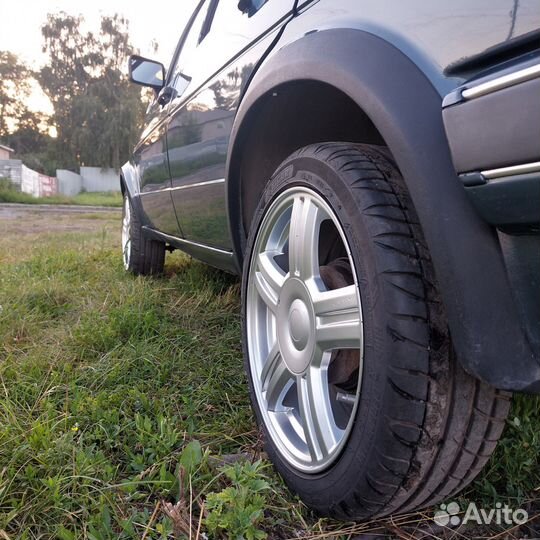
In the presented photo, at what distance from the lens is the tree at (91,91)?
31797 millimetres

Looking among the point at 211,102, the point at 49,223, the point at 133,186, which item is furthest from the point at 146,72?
the point at 49,223

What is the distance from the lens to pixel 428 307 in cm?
95

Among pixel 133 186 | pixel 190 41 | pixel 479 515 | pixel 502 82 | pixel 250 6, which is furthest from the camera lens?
pixel 133 186

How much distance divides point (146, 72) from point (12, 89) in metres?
44.1

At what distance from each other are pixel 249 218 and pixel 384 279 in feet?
2.99

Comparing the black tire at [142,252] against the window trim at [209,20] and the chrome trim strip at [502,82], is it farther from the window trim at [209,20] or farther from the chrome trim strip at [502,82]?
the chrome trim strip at [502,82]

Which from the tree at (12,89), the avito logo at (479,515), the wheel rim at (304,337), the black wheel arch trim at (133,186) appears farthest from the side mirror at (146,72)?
the tree at (12,89)

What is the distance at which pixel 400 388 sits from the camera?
926mm

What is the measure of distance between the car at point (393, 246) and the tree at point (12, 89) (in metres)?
43.8

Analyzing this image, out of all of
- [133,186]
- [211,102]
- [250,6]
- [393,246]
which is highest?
[250,6]

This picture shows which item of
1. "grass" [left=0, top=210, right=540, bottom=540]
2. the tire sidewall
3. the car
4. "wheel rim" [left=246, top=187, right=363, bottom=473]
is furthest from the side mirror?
the tire sidewall

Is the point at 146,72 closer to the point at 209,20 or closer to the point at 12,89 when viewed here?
the point at 209,20

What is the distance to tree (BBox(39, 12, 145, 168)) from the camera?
31.8 m

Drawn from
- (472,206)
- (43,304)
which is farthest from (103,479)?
(43,304)
